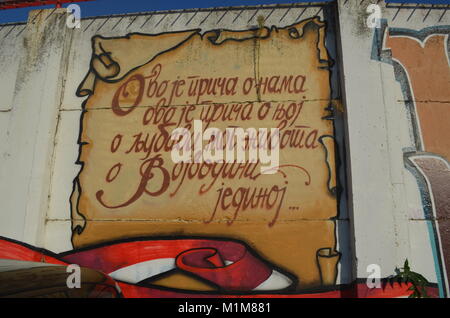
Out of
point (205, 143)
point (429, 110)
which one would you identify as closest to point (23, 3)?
point (205, 143)

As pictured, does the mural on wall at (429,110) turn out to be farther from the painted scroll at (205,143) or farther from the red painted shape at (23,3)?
the red painted shape at (23,3)

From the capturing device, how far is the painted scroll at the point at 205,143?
519cm

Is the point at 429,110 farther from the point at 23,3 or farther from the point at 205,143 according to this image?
the point at 23,3

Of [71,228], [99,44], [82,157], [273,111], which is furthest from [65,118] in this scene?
[273,111]

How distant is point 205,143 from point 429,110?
334cm

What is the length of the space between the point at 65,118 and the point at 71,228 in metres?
1.78

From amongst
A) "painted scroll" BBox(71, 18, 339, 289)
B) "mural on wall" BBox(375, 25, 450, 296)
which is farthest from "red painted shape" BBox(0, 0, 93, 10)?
"mural on wall" BBox(375, 25, 450, 296)

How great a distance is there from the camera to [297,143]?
5.46 metres

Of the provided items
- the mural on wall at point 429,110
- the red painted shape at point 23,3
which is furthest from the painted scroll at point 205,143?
the red painted shape at point 23,3

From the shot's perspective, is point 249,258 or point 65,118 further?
point 65,118

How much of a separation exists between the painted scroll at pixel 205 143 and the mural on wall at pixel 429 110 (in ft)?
3.61

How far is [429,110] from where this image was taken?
5391 mm
